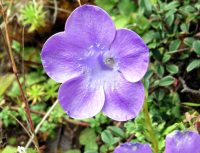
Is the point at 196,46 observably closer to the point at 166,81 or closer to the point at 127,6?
the point at 166,81

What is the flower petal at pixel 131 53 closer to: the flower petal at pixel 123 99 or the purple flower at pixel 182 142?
the flower petal at pixel 123 99

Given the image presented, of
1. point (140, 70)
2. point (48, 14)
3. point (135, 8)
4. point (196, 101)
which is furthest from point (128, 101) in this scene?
point (48, 14)

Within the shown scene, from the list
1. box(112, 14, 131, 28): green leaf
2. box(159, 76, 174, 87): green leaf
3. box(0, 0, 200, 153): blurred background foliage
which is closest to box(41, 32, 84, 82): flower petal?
box(0, 0, 200, 153): blurred background foliage

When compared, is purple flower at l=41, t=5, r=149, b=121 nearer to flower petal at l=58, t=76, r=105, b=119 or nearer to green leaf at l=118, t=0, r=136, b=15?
flower petal at l=58, t=76, r=105, b=119

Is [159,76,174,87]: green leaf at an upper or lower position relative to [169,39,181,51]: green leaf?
lower

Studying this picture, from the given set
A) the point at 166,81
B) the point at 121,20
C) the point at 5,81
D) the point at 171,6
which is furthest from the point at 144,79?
the point at 5,81

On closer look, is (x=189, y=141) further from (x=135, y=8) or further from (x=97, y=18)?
(x=135, y=8)
